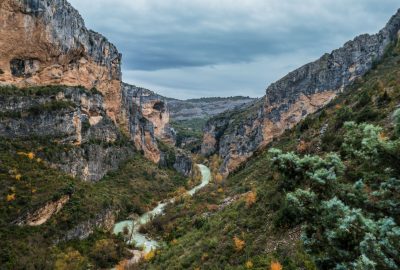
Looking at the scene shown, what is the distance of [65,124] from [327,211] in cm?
6259

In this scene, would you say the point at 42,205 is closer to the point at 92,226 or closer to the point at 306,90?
the point at 92,226

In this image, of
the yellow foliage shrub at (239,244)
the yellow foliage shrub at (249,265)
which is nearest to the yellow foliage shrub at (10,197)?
the yellow foliage shrub at (239,244)

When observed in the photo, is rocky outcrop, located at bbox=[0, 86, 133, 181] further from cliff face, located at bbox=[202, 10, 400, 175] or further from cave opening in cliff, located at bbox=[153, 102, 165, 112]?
Result: cave opening in cliff, located at bbox=[153, 102, 165, 112]

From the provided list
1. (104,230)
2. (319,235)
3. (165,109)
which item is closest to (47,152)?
(104,230)

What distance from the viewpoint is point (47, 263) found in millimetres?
40562

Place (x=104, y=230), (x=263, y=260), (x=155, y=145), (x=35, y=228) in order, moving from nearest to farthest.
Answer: (x=263, y=260), (x=35, y=228), (x=104, y=230), (x=155, y=145)

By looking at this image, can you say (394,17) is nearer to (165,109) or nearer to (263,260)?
(263,260)

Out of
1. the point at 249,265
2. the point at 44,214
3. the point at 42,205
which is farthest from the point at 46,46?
the point at 249,265

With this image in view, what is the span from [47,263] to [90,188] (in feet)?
79.1

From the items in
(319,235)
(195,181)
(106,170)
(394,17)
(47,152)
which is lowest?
(195,181)

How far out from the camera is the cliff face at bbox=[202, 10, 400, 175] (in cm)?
8604

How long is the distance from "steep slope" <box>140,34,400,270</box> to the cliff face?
57.8m

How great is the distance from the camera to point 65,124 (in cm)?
6475

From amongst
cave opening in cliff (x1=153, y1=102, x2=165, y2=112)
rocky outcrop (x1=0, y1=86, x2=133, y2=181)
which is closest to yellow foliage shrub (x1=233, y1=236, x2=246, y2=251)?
rocky outcrop (x1=0, y1=86, x2=133, y2=181)
